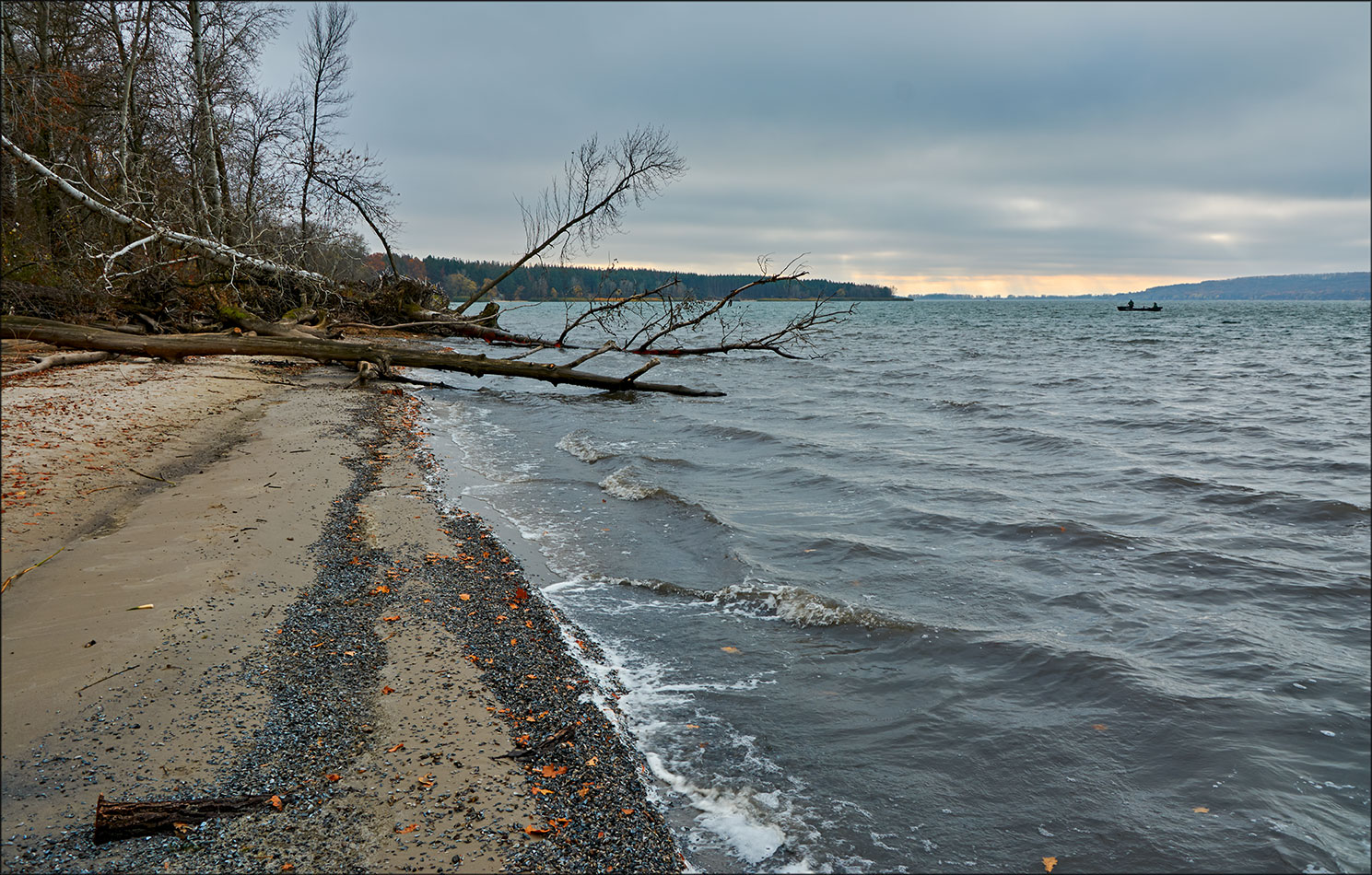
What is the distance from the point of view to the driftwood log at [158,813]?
286 cm

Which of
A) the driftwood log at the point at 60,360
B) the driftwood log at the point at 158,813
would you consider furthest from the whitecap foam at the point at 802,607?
the driftwood log at the point at 60,360

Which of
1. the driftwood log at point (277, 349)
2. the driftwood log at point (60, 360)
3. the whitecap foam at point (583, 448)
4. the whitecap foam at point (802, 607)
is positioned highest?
the driftwood log at point (277, 349)

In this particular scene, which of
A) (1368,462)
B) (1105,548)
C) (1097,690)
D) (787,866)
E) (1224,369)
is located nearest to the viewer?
(787,866)

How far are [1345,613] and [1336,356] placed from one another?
33518 millimetres

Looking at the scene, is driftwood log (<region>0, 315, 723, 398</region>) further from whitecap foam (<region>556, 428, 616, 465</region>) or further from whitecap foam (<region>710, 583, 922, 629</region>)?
whitecap foam (<region>710, 583, 922, 629</region>)

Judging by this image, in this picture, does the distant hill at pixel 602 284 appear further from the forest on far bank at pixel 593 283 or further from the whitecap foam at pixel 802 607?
the whitecap foam at pixel 802 607

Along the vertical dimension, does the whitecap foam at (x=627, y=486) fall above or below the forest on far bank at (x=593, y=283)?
below

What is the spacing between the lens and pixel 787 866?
136 inches

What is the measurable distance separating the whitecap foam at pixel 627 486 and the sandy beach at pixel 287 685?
2495mm

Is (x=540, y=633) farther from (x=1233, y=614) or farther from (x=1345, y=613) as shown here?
(x=1345, y=613)

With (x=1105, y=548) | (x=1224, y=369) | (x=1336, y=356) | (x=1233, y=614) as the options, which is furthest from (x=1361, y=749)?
(x=1336, y=356)

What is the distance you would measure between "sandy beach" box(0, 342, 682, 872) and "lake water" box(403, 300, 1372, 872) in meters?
0.59

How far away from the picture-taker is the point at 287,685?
4102 millimetres

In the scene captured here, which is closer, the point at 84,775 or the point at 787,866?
the point at 84,775
